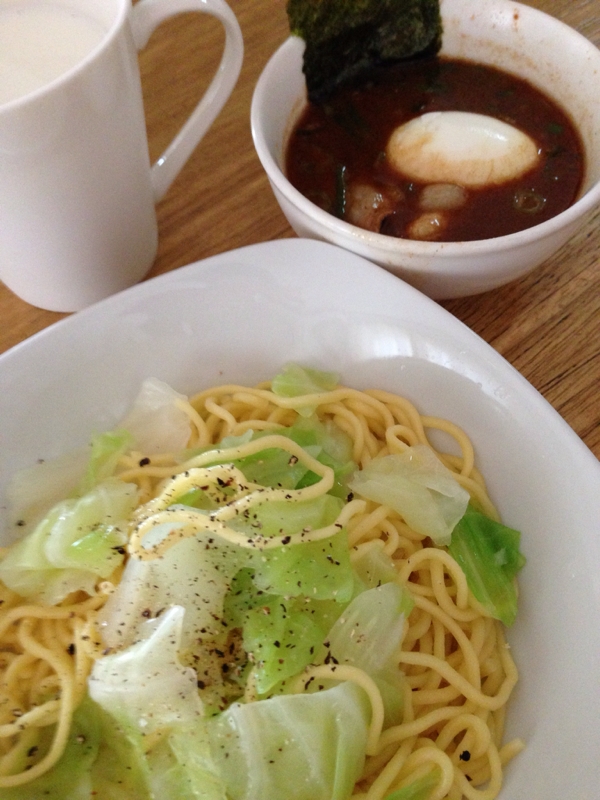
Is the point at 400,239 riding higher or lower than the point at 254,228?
higher

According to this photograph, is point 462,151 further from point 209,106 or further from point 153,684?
point 153,684

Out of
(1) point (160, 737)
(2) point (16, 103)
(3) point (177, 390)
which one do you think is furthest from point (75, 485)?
(2) point (16, 103)

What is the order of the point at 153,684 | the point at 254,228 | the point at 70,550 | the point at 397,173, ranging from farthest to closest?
the point at 254,228 → the point at 397,173 → the point at 70,550 → the point at 153,684

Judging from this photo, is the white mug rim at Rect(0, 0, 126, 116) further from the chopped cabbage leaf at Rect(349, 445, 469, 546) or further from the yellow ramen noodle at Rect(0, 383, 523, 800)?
the chopped cabbage leaf at Rect(349, 445, 469, 546)

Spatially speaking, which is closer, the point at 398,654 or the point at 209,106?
the point at 398,654

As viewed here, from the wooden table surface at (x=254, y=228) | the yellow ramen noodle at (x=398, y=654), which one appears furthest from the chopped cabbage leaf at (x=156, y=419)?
the wooden table surface at (x=254, y=228)

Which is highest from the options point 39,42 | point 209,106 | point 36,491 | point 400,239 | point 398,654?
point 39,42

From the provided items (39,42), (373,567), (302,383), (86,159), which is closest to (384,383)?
(302,383)

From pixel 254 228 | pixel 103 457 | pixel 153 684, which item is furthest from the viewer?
pixel 254 228
